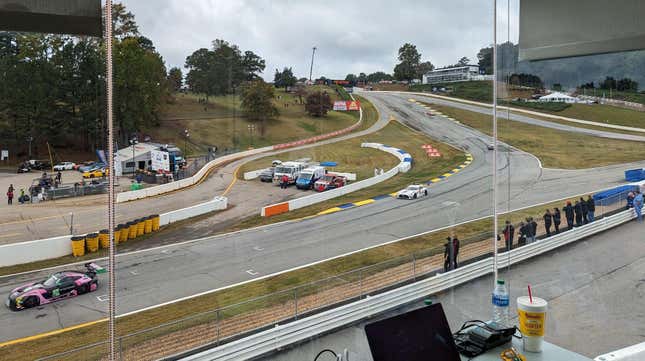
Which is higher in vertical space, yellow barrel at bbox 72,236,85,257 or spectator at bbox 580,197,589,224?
yellow barrel at bbox 72,236,85,257

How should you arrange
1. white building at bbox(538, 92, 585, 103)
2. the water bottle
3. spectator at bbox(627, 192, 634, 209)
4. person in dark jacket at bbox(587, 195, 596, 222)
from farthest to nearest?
person in dark jacket at bbox(587, 195, 596, 222)
white building at bbox(538, 92, 585, 103)
spectator at bbox(627, 192, 634, 209)
the water bottle

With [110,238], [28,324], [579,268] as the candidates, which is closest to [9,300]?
[28,324]

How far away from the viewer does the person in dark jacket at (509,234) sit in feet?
11.3

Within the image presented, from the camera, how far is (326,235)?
2723mm

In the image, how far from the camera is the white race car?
3.19 m

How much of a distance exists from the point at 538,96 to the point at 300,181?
1937 mm

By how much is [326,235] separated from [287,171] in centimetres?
50

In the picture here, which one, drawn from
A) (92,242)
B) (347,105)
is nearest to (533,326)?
(347,105)

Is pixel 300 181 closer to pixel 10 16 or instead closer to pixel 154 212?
pixel 154 212

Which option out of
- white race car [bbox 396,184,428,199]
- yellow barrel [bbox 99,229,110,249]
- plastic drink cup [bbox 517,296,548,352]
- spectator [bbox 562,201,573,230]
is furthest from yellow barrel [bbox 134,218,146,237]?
spectator [bbox 562,201,573,230]

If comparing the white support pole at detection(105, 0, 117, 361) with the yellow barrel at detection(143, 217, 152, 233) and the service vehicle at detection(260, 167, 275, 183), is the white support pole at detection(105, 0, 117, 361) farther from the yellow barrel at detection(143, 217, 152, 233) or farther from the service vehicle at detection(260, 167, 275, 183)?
the service vehicle at detection(260, 167, 275, 183)

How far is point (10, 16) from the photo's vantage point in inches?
65.8

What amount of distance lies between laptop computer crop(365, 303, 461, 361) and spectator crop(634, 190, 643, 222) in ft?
6.17

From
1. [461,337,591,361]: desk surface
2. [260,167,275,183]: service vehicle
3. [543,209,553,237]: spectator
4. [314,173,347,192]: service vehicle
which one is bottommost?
[461,337,591,361]: desk surface
